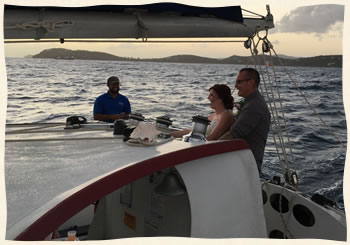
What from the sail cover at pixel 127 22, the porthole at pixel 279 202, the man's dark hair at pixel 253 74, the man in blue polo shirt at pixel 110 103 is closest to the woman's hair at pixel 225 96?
the man's dark hair at pixel 253 74

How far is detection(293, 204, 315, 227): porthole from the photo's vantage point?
9.66ft

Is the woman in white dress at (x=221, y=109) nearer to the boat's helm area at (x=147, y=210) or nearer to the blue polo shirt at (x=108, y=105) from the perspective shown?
the boat's helm area at (x=147, y=210)

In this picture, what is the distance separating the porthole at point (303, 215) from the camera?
2945 mm

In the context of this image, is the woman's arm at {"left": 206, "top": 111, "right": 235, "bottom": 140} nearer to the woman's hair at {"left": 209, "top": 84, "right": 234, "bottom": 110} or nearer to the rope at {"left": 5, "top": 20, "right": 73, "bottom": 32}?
the woman's hair at {"left": 209, "top": 84, "right": 234, "bottom": 110}

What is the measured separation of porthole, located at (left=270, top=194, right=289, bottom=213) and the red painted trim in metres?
1.39

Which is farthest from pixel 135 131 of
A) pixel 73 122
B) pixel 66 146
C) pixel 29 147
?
pixel 73 122

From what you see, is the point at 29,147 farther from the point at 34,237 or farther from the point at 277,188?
the point at 277,188

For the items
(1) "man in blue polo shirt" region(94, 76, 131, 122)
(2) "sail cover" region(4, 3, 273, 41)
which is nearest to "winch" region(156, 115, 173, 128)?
(2) "sail cover" region(4, 3, 273, 41)

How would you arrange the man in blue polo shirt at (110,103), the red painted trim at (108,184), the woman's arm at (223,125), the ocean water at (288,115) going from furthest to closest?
the ocean water at (288,115) → the man in blue polo shirt at (110,103) → the woman's arm at (223,125) → the red painted trim at (108,184)

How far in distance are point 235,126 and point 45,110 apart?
37.4 ft

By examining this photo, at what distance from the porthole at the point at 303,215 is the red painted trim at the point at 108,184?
130cm

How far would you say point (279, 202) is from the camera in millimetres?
3148

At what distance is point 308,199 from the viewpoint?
2.99 metres

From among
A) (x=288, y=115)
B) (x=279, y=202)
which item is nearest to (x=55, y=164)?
(x=279, y=202)
